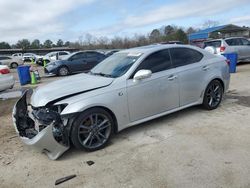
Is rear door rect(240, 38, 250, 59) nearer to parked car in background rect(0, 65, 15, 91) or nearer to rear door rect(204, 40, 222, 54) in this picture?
rear door rect(204, 40, 222, 54)

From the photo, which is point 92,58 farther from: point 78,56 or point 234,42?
point 234,42

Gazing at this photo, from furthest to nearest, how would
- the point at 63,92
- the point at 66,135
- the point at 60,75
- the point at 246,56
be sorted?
the point at 60,75 < the point at 246,56 < the point at 63,92 < the point at 66,135

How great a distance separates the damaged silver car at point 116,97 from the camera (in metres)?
3.90

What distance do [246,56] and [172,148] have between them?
12.7 m

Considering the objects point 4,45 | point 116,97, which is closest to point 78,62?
point 116,97

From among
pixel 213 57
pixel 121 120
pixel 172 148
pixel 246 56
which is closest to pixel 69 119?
pixel 121 120

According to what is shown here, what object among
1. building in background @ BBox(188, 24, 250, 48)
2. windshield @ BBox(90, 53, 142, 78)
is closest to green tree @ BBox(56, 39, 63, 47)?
building in background @ BBox(188, 24, 250, 48)

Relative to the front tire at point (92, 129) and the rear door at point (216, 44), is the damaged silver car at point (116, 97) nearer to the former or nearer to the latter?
the front tire at point (92, 129)

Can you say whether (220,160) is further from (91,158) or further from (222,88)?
(222,88)

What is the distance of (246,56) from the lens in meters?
14.7

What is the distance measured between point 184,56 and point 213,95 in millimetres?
1184

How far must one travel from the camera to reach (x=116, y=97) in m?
4.29

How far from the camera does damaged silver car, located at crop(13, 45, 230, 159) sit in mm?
3896

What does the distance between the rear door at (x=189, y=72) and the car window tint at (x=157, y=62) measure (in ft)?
0.51
